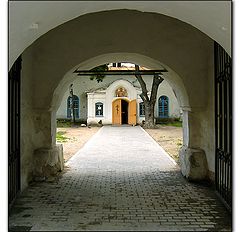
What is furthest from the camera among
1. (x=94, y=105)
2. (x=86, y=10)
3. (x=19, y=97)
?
(x=94, y=105)

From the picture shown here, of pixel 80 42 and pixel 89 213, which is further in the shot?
pixel 80 42

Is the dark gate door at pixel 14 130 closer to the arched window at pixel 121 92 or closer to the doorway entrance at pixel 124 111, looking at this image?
the arched window at pixel 121 92

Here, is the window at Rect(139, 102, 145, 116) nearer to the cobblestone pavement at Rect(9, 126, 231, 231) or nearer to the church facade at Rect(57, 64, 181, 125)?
the church facade at Rect(57, 64, 181, 125)

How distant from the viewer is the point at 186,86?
7.90 meters

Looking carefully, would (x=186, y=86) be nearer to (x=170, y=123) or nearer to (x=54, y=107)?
(x=54, y=107)

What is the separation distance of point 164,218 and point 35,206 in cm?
223

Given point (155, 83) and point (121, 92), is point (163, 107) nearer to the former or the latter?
point (121, 92)

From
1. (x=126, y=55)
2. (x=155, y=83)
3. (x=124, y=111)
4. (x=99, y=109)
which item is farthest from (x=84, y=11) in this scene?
(x=124, y=111)

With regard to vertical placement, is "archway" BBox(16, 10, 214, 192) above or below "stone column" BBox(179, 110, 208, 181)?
above

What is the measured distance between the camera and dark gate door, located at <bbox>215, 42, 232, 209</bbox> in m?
5.80

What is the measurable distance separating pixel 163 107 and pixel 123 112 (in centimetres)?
406

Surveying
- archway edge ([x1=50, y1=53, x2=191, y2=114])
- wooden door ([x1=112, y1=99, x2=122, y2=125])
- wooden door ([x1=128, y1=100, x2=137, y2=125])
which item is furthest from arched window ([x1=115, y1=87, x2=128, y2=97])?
archway edge ([x1=50, y1=53, x2=191, y2=114])

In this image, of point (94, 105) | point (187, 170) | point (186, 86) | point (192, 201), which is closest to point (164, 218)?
point (192, 201)

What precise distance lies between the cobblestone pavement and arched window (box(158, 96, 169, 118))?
982 inches
